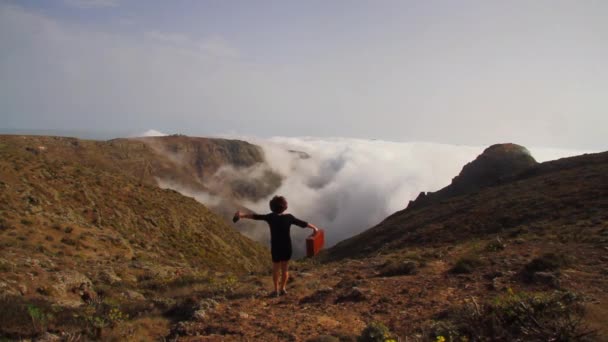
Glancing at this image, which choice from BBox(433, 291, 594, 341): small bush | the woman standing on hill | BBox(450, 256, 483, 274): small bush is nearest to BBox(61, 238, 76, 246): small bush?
the woman standing on hill

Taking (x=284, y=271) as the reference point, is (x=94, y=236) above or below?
below

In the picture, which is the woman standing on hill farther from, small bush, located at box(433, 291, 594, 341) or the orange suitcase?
small bush, located at box(433, 291, 594, 341)

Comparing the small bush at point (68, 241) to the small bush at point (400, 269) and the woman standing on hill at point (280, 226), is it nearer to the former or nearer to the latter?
the woman standing on hill at point (280, 226)

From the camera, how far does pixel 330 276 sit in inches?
499

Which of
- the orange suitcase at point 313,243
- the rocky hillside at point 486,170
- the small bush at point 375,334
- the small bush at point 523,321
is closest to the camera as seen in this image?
the small bush at point 523,321

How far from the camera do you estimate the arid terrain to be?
20.0 ft

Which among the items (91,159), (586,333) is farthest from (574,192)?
(91,159)

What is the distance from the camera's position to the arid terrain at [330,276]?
20.0 feet

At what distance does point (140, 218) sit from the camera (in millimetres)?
35000

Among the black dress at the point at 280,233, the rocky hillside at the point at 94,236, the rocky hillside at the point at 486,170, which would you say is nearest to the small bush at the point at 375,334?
the black dress at the point at 280,233

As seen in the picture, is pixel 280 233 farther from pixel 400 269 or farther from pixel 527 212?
pixel 527 212

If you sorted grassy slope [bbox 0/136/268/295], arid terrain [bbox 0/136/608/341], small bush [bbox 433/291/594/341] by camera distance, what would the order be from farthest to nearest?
grassy slope [bbox 0/136/268/295] < arid terrain [bbox 0/136/608/341] < small bush [bbox 433/291/594/341]

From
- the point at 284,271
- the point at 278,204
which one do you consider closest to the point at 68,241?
the point at 284,271

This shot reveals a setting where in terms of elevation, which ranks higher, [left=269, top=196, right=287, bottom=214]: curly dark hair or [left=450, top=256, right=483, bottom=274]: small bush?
[left=269, top=196, right=287, bottom=214]: curly dark hair
